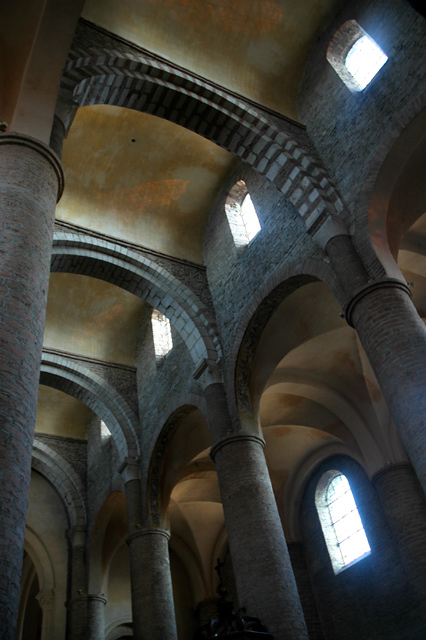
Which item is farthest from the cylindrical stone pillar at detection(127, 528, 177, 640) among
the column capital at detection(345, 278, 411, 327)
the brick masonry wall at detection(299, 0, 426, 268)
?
the brick masonry wall at detection(299, 0, 426, 268)

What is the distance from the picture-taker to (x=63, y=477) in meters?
15.4

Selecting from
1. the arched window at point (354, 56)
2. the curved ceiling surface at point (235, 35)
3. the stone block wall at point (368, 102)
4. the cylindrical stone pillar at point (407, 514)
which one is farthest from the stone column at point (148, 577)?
the arched window at point (354, 56)

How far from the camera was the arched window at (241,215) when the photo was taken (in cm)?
1134

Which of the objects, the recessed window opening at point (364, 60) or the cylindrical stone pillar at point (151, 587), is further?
the cylindrical stone pillar at point (151, 587)

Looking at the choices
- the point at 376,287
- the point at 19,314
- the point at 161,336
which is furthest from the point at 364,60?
the point at 19,314

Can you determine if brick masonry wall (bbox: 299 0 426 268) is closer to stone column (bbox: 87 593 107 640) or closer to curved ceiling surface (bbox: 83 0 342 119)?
curved ceiling surface (bbox: 83 0 342 119)

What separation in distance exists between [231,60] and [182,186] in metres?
2.89

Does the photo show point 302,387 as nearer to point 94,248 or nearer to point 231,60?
point 94,248

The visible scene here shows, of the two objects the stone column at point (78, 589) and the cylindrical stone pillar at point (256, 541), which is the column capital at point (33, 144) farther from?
the stone column at point (78, 589)

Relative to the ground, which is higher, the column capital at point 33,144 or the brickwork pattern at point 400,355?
the column capital at point 33,144

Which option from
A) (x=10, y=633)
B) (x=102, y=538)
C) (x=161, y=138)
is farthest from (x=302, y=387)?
(x=10, y=633)

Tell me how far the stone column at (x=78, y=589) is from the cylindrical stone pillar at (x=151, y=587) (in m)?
3.41

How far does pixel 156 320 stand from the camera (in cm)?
1377

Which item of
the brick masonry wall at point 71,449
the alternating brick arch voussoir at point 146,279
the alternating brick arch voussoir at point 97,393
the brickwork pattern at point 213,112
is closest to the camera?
the brickwork pattern at point 213,112
